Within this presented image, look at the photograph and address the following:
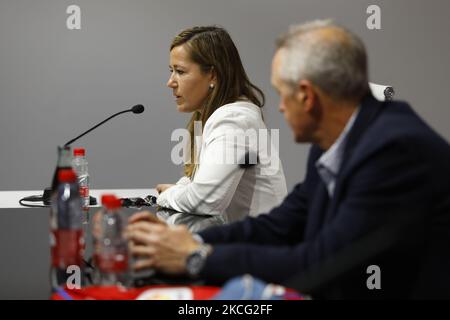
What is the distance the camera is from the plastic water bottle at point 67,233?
1.23 m

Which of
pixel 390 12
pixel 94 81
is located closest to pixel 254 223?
pixel 94 81

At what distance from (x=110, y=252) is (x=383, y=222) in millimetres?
546

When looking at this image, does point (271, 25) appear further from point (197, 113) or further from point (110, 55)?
point (197, 113)

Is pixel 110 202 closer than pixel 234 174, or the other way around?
pixel 110 202

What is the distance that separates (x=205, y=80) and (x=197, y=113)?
25 centimetres

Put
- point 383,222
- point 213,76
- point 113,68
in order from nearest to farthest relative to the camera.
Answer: point 383,222
point 213,76
point 113,68

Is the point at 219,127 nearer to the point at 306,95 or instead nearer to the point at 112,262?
the point at 306,95

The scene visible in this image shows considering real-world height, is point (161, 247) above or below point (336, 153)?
below

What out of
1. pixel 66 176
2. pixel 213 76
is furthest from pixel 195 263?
pixel 213 76

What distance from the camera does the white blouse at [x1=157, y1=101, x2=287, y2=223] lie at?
2178 mm

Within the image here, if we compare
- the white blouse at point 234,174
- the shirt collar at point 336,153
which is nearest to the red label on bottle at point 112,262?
the shirt collar at point 336,153

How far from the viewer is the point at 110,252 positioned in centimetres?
123

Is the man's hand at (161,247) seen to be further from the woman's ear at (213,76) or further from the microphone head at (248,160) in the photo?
the woman's ear at (213,76)
